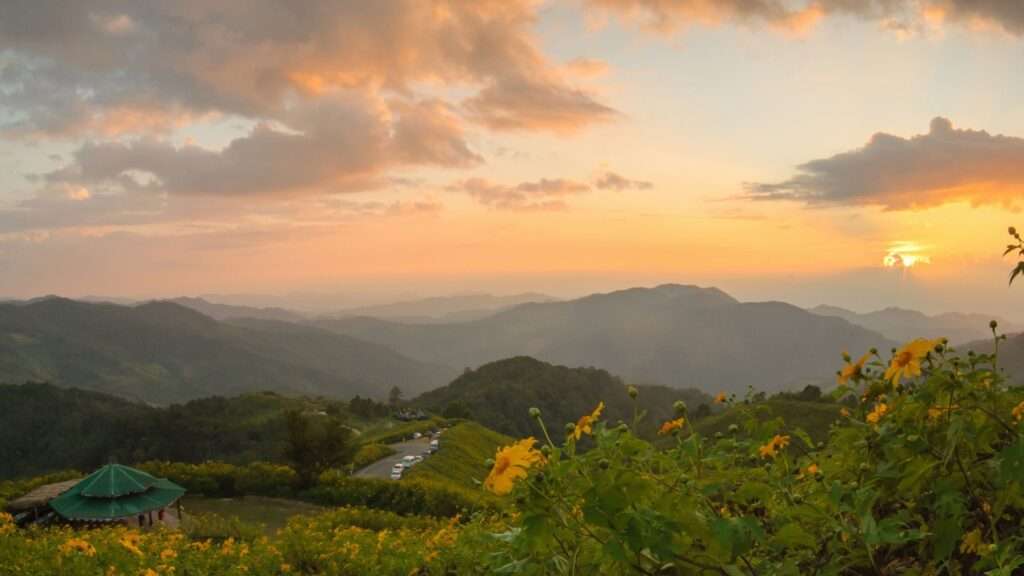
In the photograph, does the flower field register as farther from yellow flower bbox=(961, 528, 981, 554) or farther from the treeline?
the treeline

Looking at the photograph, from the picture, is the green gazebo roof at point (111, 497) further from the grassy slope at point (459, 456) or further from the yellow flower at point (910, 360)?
the yellow flower at point (910, 360)

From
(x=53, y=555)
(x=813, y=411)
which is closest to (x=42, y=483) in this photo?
(x=53, y=555)

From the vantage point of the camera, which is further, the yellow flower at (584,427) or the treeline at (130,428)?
the treeline at (130,428)

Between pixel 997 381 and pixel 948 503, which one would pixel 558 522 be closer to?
pixel 948 503

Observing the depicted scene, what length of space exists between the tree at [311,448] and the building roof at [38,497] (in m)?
5.94

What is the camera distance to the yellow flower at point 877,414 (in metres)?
2.28

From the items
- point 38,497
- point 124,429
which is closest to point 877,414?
point 38,497

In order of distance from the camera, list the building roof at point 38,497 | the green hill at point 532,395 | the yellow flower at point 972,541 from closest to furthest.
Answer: the yellow flower at point 972,541, the building roof at point 38,497, the green hill at point 532,395

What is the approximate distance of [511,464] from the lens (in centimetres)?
185

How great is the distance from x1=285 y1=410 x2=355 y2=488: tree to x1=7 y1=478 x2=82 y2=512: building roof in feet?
19.5

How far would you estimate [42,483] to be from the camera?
20859 millimetres

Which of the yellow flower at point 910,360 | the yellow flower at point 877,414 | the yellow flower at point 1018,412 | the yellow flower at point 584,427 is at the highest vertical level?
the yellow flower at point 910,360

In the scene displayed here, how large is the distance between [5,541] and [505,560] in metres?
6.56

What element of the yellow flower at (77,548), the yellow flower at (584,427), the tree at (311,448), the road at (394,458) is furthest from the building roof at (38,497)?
the yellow flower at (584,427)
